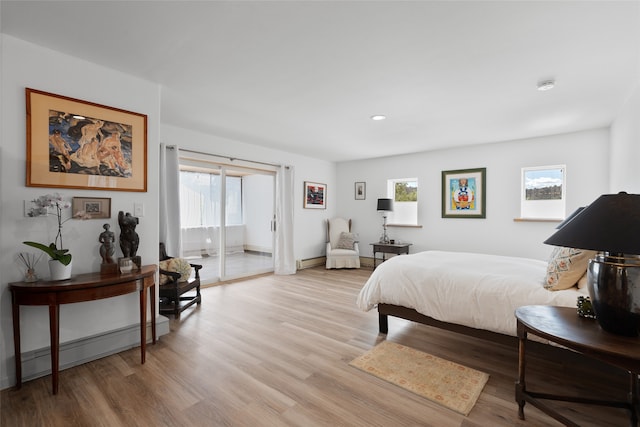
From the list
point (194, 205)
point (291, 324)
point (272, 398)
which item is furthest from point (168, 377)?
point (194, 205)

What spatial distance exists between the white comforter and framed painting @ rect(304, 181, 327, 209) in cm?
353

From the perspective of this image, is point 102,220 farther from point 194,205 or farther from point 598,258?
point 598,258

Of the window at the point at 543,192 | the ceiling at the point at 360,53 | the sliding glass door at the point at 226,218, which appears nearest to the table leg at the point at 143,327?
the ceiling at the point at 360,53

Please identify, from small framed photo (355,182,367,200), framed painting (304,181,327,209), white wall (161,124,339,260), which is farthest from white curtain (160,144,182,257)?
small framed photo (355,182,367,200)

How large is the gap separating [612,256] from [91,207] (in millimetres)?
3527

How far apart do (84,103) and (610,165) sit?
6.23 metres

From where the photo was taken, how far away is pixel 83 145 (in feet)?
7.77

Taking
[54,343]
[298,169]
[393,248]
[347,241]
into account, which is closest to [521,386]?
[54,343]

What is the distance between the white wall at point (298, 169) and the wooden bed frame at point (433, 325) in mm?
3405

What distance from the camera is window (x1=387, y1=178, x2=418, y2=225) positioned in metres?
6.04

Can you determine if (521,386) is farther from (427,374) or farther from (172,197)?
(172,197)

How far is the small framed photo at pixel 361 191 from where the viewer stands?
6.68 meters

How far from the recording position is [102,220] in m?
2.48

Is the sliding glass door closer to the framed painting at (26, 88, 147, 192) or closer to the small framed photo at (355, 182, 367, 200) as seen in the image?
the framed painting at (26, 88, 147, 192)
